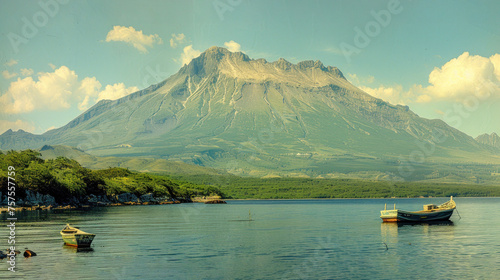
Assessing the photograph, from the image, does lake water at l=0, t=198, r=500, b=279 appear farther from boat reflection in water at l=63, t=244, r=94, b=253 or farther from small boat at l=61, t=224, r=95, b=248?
small boat at l=61, t=224, r=95, b=248

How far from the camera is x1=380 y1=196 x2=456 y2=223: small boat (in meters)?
105

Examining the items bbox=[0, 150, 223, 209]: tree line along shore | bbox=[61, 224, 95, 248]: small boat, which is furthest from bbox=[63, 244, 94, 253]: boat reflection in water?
bbox=[0, 150, 223, 209]: tree line along shore

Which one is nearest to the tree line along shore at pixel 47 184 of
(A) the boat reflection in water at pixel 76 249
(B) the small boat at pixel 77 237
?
(B) the small boat at pixel 77 237

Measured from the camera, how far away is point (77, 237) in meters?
56.8

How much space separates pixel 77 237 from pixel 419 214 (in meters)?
78.5

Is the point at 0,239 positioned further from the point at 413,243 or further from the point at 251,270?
the point at 413,243

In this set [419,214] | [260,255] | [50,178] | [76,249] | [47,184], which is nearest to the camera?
[260,255]

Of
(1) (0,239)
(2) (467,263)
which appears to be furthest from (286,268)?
(1) (0,239)

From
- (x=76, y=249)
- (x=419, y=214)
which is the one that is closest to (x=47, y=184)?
(x=76, y=249)

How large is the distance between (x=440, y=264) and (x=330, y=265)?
37.8 ft

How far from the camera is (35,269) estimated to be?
4338 centimetres

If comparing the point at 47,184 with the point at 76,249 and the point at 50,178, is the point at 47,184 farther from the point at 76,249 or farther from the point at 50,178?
the point at 76,249

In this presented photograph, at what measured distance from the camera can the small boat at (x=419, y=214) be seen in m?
105

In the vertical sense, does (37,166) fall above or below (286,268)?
above
